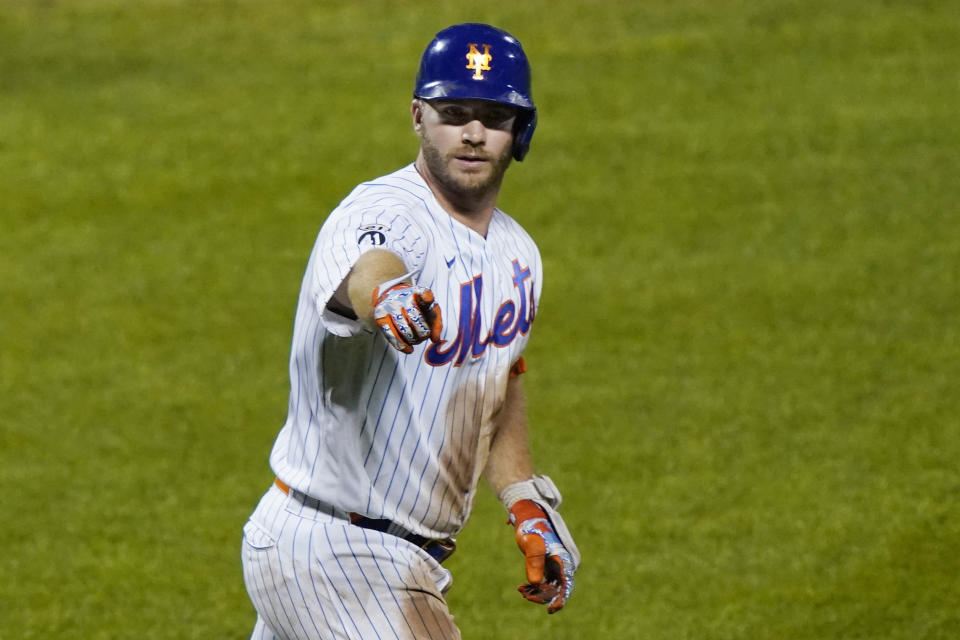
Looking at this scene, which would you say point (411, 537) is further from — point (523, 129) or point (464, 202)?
point (523, 129)

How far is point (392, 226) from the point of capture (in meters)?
3.69

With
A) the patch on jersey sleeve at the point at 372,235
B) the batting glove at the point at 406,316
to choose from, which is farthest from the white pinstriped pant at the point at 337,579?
the batting glove at the point at 406,316

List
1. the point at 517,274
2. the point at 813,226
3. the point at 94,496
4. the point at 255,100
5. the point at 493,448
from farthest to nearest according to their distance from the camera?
the point at 255,100 → the point at 813,226 → the point at 94,496 → the point at 493,448 → the point at 517,274

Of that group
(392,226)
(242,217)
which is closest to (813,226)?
(242,217)

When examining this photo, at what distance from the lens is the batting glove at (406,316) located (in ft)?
10.3

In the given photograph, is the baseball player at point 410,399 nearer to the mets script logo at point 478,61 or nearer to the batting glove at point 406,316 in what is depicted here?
the mets script logo at point 478,61

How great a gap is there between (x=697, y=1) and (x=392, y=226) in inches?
517

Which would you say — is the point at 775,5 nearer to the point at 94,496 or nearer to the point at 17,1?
the point at 17,1

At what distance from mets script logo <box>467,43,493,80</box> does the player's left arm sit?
2.98ft

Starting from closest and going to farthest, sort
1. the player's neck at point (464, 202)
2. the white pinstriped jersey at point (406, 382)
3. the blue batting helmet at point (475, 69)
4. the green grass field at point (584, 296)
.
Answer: the white pinstriped jersey at point (406, 382) < the blue batting helmet at point (475, 69) < the player's neck at point (464, 202) < the green grass field at point (584, 296)

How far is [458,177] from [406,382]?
544mm

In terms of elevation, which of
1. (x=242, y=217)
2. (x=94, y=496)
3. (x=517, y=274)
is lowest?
(x=94, y=496)

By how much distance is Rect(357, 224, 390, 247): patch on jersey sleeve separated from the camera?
357cm

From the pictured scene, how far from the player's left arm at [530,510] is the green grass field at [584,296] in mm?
2583
